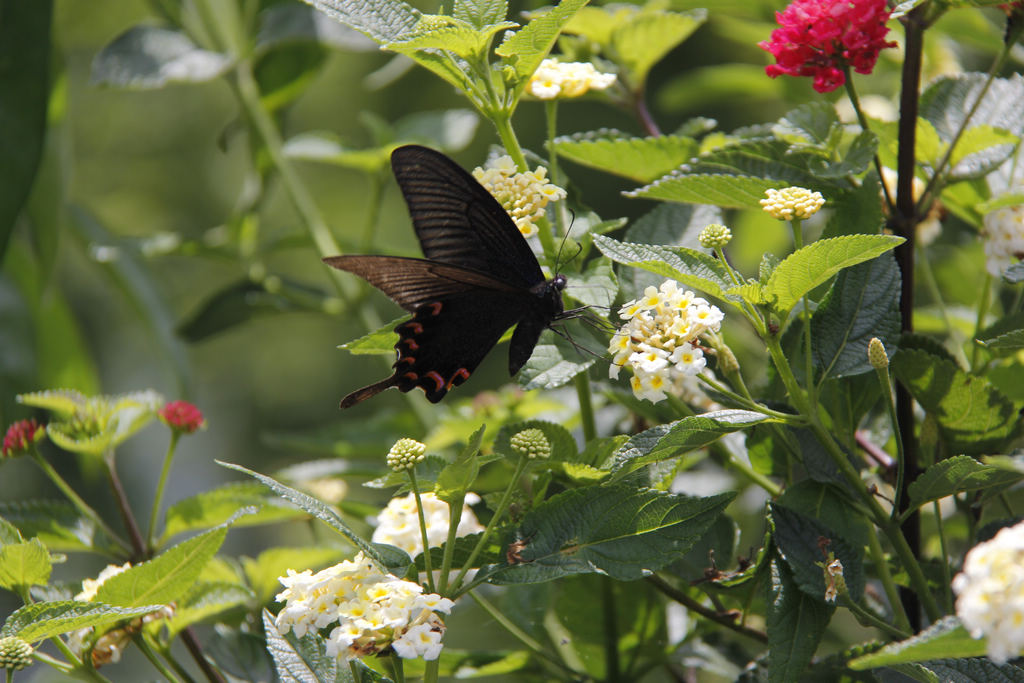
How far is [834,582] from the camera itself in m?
0.65

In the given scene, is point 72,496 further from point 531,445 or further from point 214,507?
point 531,445

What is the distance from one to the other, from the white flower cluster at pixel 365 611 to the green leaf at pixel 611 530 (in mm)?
76

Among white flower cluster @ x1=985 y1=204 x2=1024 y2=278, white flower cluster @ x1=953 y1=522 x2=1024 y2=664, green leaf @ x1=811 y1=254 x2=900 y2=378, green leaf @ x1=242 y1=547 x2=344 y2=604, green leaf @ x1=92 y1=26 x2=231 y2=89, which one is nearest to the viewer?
white flower cluster @ x1=953 y1=522 x2=1024 y2=664

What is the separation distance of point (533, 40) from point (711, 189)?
0.61 feet

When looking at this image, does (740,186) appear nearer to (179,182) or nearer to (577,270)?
(577,270)

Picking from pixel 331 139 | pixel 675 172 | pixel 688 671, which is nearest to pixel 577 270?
pixel 675 172

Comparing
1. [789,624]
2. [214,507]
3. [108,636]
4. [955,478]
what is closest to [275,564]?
[214,507]

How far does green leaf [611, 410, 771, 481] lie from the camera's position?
0.63 metres

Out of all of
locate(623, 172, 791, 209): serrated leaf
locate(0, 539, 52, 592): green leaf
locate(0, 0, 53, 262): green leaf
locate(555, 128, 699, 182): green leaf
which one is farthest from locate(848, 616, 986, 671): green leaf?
locate(0, 0, 53, 262): green leaf

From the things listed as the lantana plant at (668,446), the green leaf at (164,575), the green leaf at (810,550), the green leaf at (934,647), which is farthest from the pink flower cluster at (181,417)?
the green leaf at (934,647)

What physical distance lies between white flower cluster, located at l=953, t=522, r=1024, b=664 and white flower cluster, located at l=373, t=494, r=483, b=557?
406mm

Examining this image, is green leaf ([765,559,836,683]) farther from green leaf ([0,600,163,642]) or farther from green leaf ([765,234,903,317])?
green leaf ([0,600,163,642])

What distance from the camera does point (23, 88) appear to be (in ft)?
3.41

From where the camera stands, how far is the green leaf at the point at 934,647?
481 millimetres
